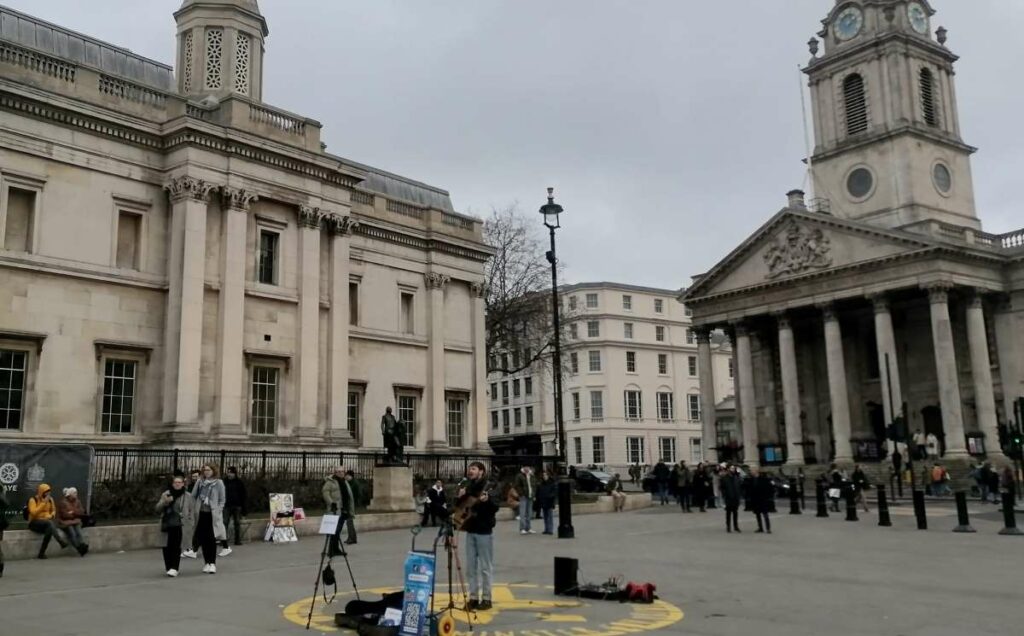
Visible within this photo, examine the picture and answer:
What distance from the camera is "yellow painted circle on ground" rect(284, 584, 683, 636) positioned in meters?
8.83

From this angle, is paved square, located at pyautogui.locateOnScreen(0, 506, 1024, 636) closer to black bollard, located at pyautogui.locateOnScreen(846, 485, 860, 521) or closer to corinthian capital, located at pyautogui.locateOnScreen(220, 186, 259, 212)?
black bollard, located at pyautogui.locateOnScreen(846, 485, 860, 521)

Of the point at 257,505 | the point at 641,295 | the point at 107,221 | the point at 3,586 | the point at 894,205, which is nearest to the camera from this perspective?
the point at 3,586

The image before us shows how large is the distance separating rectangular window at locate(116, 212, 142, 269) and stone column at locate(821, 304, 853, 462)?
39.2 m

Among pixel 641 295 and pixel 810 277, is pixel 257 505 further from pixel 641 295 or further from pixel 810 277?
pixel 641 295

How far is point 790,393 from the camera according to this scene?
5356 centimetres

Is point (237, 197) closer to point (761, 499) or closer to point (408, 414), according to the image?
point (408, 414)

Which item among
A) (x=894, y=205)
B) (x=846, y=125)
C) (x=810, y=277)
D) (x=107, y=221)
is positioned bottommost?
(x=107, y=221)

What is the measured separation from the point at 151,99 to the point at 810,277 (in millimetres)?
38852

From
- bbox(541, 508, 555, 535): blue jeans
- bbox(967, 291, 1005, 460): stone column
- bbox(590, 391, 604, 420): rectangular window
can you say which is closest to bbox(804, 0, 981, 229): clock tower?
bbox(967, 291, 1005, 460): stone column

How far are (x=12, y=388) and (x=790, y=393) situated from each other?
42.7 m

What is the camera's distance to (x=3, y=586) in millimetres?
12836

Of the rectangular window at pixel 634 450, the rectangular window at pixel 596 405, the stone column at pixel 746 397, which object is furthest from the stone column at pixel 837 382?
the rectangular window at pixel 596 405

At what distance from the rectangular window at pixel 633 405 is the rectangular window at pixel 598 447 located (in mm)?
3403

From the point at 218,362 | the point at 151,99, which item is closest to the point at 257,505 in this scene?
the point at 218,362
